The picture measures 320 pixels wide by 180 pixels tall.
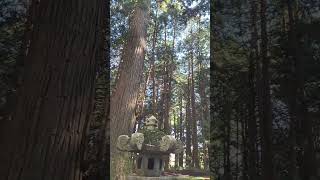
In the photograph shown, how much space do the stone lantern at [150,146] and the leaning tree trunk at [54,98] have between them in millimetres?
2799

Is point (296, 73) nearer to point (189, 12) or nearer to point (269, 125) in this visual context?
point (269, 125)

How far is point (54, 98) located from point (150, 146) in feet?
10.2

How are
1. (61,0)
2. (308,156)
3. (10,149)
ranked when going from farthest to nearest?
(308,156) → (61,0) → (10,149)

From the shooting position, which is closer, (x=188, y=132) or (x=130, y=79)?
(x=188, y=132)

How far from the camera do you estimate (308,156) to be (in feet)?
9.92

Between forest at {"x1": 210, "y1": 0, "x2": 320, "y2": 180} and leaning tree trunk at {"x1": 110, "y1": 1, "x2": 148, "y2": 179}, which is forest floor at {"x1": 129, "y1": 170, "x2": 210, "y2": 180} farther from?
leaning tree trunk at {"x1": 110, "y1": 1, "x2": 148, "y2": 179}

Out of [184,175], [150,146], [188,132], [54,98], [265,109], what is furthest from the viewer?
[150,146]

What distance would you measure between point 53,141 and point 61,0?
42cm

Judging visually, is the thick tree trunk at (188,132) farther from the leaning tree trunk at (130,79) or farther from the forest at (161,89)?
the leaning tree trunk at (130,79)

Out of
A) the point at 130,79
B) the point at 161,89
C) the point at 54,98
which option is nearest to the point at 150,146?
the point at 161,89

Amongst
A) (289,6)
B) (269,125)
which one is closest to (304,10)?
(289,6)

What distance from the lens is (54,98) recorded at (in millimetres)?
1146

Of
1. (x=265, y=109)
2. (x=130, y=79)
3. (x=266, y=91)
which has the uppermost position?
(x=130, y=79)

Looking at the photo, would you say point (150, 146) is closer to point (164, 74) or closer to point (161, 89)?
point (161, 89)
